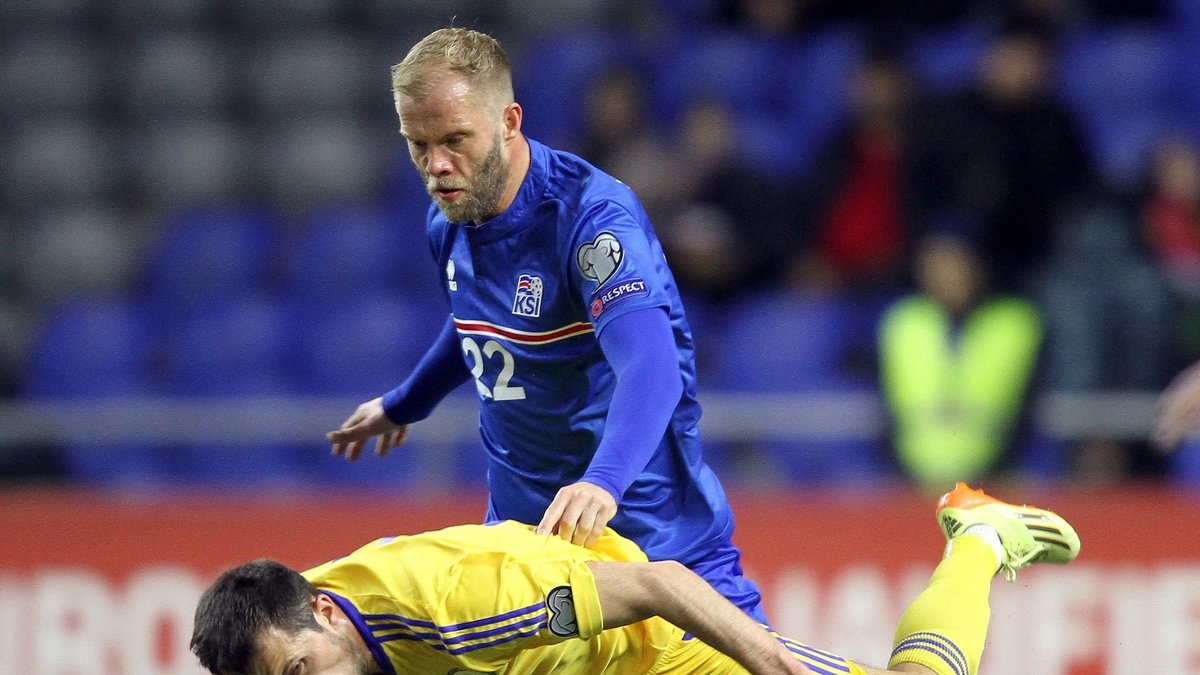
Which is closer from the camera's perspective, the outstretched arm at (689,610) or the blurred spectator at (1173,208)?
the outstretched arm at (689,610)

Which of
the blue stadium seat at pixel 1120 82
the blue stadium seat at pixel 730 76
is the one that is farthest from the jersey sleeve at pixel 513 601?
the blue stadium seat at pixel 1120 82

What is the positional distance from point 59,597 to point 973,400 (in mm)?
4007

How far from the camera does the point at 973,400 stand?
7293mm

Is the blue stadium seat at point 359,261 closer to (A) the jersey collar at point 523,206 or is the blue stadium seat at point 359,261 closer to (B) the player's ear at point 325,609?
(A) the jersey collar at point 523,206

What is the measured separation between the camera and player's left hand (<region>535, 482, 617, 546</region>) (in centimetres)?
354

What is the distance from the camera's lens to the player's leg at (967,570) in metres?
4.21

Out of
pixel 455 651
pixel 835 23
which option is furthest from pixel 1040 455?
pixel 455 651

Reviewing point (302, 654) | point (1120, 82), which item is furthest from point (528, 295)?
point (1120, 82)

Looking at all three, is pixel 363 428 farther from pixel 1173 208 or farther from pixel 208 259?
pixel 208 259

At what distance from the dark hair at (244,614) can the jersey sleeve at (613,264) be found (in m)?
0.92

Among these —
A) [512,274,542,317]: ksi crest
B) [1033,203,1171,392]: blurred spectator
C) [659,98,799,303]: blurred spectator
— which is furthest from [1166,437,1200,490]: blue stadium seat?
[512,274,542,317]: ksi crest

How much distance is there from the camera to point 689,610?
140 inches

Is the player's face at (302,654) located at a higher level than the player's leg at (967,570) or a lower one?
lower

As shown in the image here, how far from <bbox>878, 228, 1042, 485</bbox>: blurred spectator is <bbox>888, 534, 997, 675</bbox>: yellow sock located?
108 inches
